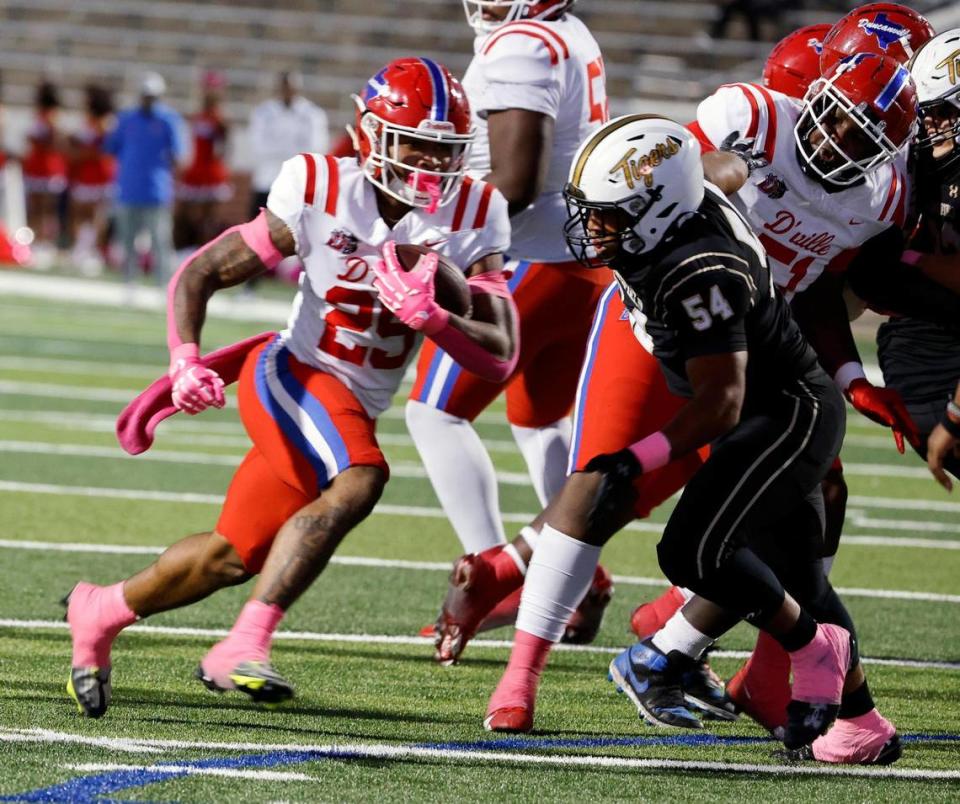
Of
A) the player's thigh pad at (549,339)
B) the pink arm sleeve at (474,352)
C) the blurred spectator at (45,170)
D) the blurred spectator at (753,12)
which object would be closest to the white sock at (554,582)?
Result: the pink arm sleeve at (474,352)

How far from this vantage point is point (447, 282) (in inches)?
166

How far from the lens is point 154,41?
23.7 metres

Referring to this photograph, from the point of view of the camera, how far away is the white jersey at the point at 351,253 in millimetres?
4312

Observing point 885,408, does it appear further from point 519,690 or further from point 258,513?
point 258,513

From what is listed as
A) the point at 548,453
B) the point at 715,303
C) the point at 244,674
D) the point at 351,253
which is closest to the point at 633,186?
the point at 715,303

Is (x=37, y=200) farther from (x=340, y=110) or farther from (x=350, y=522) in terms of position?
(x=350, y=522)

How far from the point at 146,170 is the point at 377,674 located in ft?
39.2

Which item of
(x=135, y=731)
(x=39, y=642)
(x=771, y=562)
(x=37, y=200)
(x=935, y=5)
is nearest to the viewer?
(x=135, y=731)

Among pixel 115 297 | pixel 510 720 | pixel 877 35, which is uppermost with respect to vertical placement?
pixel 877 35

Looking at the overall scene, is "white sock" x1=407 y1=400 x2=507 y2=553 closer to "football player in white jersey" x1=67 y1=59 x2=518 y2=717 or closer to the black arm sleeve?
"football player in white jersey" x1=67 y1=59 x2=518 y2=717

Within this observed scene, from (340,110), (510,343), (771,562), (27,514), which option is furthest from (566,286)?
(340,110)

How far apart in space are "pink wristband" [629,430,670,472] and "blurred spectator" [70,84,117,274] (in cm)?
1664

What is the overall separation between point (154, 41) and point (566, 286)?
19.4 metres

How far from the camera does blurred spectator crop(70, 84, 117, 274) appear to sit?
2025 centimetres
